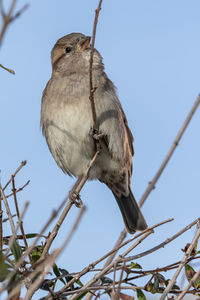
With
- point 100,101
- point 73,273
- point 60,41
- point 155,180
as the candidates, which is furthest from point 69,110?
point 155,180

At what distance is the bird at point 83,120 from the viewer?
5.34m

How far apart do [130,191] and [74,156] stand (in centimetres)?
113

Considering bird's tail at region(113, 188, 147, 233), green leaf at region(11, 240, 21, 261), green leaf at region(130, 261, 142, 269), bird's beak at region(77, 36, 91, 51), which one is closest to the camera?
green leaf at region(11, 240, 21, 261)

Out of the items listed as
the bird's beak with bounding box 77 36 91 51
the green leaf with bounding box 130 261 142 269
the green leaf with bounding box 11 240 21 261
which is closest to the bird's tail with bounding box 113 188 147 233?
the bird's beak with bounding box 77 36 91 51

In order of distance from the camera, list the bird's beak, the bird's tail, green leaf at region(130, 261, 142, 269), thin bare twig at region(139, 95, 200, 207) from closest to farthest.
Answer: thin bare twig at region(139, 95, 200, 207) → green leaf at region(130, 261, 142, 269) → the bird's beak → the bird's tail

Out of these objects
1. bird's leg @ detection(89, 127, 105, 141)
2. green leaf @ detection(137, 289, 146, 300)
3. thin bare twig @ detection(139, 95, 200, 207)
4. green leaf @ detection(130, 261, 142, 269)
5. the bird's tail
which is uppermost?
bird's leg @ detection(89, 127, 105, 141)

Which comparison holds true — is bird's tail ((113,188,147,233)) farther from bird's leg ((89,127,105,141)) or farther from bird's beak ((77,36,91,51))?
bird's beak ((77,36,91,51))

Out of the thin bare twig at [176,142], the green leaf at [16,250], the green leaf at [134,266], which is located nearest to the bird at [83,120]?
the green leaf at [134,266]

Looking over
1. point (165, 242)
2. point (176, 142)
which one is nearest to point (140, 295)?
point (165, 242)

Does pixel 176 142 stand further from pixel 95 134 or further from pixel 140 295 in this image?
pixel 95 134

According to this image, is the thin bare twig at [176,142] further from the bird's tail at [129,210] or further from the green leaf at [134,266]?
the bird's tail at [129,210]

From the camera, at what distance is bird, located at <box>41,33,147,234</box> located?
5336 mm

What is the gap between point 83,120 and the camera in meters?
5.23

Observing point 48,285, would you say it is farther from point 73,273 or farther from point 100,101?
point 100,101
